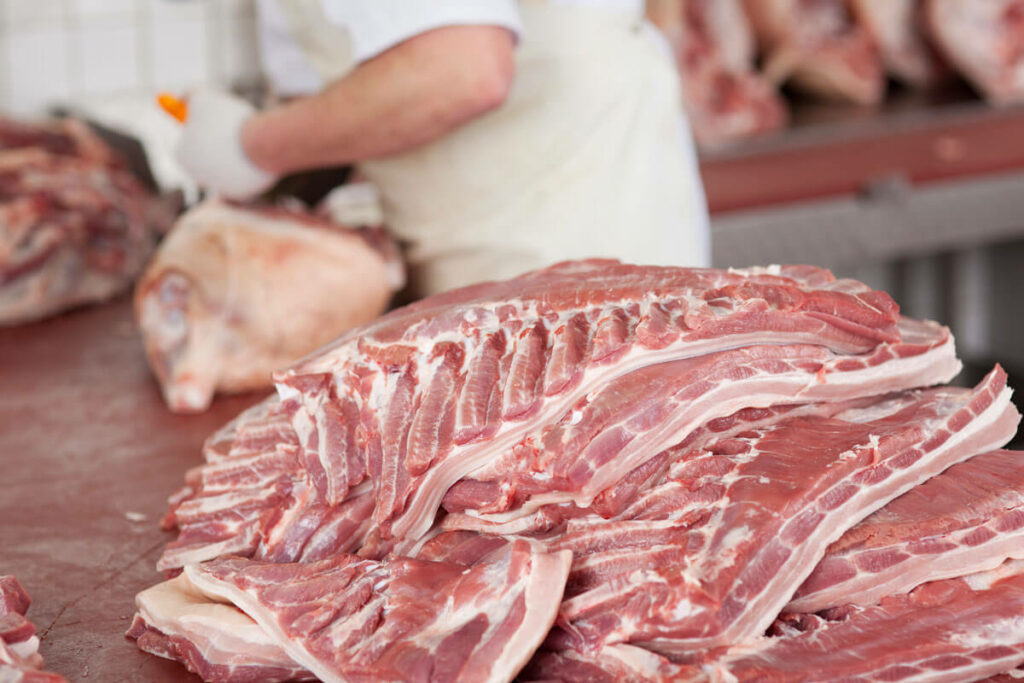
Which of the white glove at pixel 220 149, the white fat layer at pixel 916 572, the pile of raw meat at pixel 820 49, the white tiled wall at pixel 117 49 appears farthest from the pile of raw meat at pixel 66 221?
the white fat layer at pixel 916 572

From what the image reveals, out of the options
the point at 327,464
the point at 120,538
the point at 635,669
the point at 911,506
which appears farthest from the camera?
the point at 120,538

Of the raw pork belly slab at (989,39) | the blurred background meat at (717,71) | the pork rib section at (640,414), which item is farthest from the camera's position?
the raw pork belly slab at (989,39)

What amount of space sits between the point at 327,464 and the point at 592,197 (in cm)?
126

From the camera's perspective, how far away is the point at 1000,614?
124 centimetres

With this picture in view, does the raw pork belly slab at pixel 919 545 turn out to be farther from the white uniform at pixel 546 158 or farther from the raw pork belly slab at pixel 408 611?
the white uniform at pixel 546 158

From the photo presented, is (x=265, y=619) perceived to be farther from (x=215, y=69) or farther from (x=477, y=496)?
(x=215, y=69)

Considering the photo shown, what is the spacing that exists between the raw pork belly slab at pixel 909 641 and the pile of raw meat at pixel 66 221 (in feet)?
7.76

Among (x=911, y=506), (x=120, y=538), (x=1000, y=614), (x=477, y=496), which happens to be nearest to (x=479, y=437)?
(x=477, y=496)

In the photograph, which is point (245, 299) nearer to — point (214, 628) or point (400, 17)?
point (400, 17)

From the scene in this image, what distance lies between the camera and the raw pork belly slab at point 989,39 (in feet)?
15.3

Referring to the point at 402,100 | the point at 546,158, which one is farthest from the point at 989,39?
the point at 402,100

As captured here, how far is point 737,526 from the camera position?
1214 mm

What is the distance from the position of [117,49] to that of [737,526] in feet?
12.4

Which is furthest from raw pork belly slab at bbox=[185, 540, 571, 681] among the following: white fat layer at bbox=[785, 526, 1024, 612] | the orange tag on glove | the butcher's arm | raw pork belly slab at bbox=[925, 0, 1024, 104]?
raw pork belly slab at bbox=[925, 0, 1024, 104]
